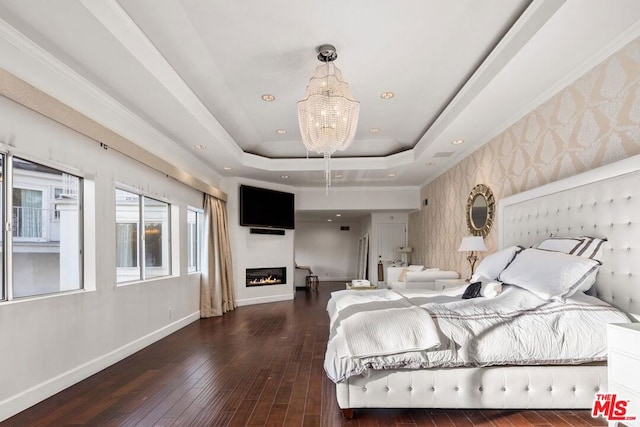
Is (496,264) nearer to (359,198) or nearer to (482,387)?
(482,387)

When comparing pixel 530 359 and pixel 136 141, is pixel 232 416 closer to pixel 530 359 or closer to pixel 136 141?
pixel 530 359

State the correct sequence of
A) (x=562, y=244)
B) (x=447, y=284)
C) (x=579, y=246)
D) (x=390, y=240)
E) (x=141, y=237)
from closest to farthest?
(x=579, y=246)
(x=562, y=244)
(x=141, y=237)
(x=447, y=284)
(x=390, y=240)

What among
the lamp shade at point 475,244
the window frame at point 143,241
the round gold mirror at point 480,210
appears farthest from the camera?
the round gold mirror at point 480,210

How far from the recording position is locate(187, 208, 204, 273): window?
6.08 metres

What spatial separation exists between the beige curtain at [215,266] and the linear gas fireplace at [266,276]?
751 millimetres

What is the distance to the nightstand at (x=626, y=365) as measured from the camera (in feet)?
5.65

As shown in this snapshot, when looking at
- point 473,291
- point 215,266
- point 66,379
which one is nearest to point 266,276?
point 215,266

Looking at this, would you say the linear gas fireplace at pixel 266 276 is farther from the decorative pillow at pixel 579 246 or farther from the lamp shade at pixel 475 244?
the decorative pillow at pixel 579 246

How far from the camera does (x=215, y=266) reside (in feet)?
20.6

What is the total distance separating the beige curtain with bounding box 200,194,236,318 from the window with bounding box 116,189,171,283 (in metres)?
1.01

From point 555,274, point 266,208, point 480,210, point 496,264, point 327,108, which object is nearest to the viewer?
point 555,274

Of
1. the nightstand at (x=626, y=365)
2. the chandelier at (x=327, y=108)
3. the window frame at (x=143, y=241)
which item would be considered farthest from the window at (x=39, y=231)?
the nightstand at (x=626, y=365)

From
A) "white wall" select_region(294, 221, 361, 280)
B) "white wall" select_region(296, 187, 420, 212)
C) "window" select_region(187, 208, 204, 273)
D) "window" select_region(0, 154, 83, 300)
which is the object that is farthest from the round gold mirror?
"white wall" select_region(294, 221, 361, 280)

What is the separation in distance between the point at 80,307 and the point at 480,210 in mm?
4730
